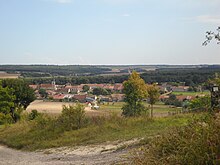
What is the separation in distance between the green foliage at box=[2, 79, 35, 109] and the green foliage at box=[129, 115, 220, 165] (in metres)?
46.1

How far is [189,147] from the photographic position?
5.55m

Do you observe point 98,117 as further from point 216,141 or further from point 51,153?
point 216,141

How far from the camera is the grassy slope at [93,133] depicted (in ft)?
58.5

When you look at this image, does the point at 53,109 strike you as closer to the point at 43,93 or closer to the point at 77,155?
the point at 77,155

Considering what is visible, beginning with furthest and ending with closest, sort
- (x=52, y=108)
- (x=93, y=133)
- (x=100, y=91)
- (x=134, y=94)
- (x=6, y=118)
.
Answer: (x=100, y=91), (x=52, y=108), (x=6, y=118), (x=134, y=94), (x=93, y=133)

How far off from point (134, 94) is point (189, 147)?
37081 mm

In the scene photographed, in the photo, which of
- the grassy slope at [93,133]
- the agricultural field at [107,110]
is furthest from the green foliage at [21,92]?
the grassy slope at [93,133]

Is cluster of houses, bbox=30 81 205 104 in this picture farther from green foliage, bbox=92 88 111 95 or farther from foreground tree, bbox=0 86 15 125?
foreground tree, bbox=0 86 15 125

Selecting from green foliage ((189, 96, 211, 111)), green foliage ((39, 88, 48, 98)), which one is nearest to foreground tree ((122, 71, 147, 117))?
green foliage ((189, 96, 211, 111))

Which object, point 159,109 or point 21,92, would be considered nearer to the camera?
point 159,109

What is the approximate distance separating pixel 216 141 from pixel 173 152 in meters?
1.03

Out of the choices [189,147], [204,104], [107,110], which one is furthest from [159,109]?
[189,147]

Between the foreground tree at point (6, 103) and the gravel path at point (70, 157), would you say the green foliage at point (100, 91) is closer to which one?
the foreground tree at point (6, 103)

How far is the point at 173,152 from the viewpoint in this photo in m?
6.15
